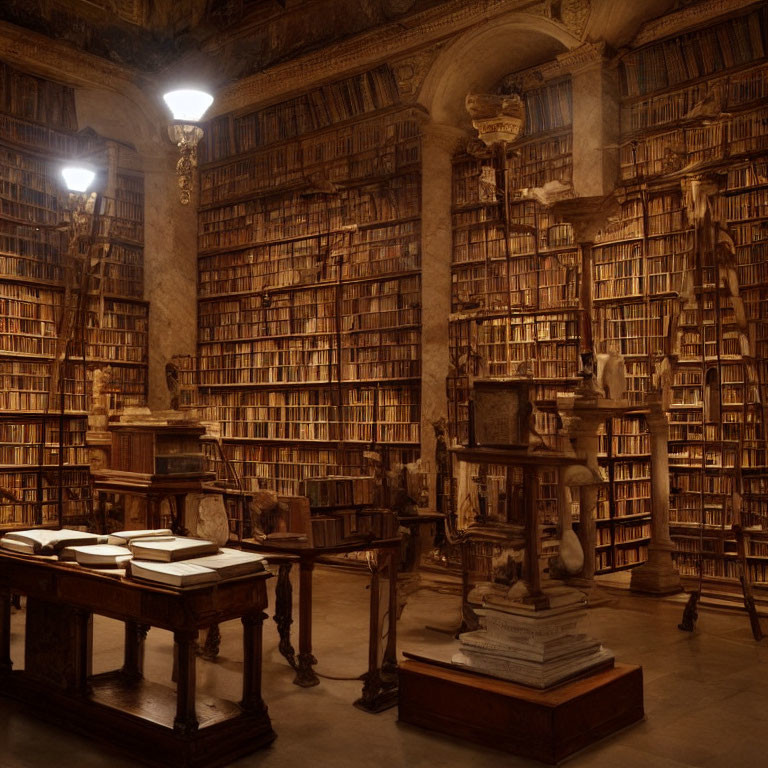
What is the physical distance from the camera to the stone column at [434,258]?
9.16 meters

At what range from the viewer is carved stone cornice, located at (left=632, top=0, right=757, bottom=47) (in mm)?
7494

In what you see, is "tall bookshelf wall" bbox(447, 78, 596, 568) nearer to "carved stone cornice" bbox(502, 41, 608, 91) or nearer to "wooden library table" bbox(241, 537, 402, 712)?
"carved stone cornice" bbox(502, 41, 608, 91)

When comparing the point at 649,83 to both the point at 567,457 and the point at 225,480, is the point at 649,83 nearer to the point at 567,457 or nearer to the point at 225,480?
the point at 567,457

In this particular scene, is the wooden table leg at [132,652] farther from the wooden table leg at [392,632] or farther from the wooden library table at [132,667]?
the wooden table leg at [392,632]

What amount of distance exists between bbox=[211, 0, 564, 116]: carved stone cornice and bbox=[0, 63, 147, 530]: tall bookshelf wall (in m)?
1.95

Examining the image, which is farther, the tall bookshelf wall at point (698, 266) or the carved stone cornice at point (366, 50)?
the carved stone cornice at point (366, 50)

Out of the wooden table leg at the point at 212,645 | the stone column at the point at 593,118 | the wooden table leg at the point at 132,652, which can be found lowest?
the wooden table leg at the point at 212,645

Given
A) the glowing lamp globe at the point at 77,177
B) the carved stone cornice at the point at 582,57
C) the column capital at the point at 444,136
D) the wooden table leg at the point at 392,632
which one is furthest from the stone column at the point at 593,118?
the wooden table leg at the point at 392,632

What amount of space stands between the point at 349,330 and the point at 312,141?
7.44 feet

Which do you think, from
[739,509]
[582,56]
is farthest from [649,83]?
[739,509]

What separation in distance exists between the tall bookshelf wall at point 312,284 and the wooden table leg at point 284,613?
374cm

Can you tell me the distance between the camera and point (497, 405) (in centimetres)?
443

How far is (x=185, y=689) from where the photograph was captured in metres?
3.75

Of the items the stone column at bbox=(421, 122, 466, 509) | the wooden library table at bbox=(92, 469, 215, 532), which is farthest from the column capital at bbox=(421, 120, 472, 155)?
the wooden library table at bbox=(92, 469, 215, 532)
